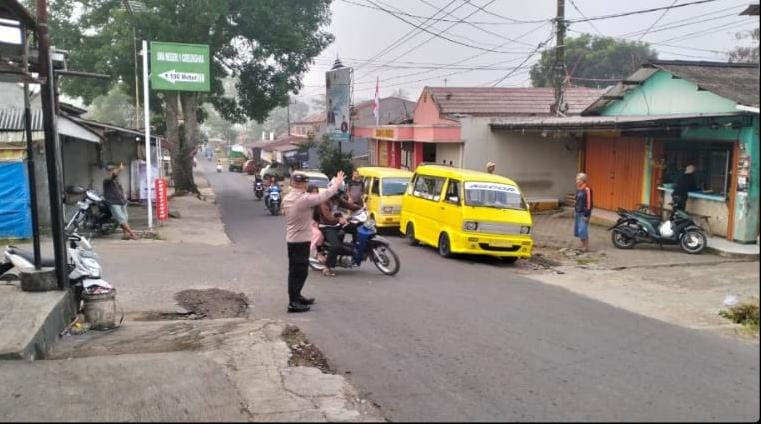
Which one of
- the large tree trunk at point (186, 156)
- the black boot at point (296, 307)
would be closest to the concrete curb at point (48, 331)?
the black boot at point (296, 307)

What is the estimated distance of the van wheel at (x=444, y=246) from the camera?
1330 cm

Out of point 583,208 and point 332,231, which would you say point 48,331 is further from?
point 583,208

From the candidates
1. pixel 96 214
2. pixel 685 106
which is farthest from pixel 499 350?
pixel 96 214

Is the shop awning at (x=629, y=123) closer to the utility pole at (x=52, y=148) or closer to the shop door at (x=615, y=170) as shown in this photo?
the shop door at (x=615, y=170)

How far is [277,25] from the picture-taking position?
1211 inches

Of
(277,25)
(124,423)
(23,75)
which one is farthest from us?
(277,25)

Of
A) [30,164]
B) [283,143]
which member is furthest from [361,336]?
[283,143]

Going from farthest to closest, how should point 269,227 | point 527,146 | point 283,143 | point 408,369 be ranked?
point 283,143, point 527,146, point 269,227, point 408,369

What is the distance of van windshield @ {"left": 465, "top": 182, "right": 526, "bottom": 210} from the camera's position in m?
13.1

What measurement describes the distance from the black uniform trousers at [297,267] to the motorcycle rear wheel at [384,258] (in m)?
2.96

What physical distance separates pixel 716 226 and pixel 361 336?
9.96 m

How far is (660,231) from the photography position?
13328 mm

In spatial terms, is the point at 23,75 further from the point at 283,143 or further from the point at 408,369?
the point at 283,143

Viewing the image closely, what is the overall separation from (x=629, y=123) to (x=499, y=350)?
10068 mm
